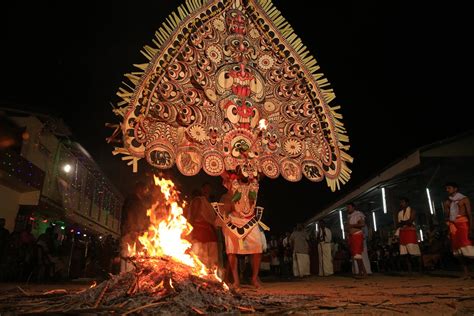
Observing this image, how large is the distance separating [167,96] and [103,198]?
89.8 feet

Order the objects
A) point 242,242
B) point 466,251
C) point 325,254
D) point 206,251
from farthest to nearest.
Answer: point 325,254 < point 466,251 < point 206,251 < point 242,242

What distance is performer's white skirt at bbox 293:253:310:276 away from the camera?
1217 cm

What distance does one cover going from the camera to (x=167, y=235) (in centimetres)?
540

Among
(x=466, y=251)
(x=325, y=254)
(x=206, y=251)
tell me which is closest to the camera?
(x=206, y=251)

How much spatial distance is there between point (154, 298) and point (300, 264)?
9480 mm

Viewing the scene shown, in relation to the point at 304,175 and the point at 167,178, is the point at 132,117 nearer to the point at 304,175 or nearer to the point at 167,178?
the point at 167,178

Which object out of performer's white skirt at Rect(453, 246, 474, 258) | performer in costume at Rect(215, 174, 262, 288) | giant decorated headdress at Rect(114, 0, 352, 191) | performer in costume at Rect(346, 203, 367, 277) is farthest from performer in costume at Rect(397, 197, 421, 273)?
performer in costume at Rect(215, 174, 262, 288)

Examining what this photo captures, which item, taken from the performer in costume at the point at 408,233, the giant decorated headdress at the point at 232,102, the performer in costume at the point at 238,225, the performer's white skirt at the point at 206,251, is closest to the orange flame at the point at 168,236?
the giant decorated headdress at the point at 232,102

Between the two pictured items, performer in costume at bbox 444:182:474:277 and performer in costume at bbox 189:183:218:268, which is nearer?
performer in costume at bbox 189:183:218:268

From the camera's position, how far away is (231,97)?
634 centimetres

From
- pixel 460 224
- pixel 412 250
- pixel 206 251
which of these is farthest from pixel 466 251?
pixel 206 251

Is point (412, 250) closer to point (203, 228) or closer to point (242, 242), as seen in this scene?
point (242, 242)

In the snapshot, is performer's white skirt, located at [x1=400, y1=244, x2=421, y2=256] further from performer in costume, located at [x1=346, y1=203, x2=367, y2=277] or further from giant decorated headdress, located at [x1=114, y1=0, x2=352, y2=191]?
giant decorated headdress, located at [x1=114, y1=0, x2=352, y2=191]

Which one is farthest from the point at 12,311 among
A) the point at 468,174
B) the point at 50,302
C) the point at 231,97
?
the point at 468,174
